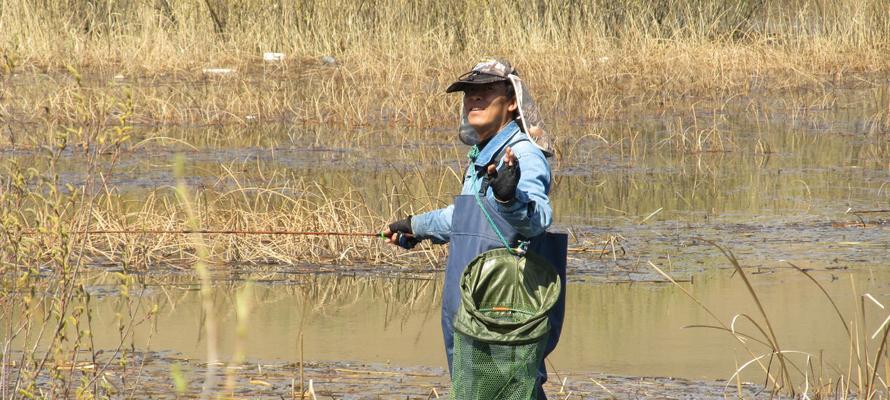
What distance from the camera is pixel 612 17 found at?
1944 cm

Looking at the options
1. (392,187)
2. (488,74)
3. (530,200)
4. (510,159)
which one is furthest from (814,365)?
(392,187)

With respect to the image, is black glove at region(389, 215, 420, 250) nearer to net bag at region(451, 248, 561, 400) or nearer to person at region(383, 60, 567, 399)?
person at region(383, 60, 567, 399)

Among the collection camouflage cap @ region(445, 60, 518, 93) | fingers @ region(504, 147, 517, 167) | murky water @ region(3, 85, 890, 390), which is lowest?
murky water @ region(3, 85, 890, 390)

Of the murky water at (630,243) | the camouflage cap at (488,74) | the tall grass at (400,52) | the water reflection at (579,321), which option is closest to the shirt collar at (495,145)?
the camouflage cap at (488,74)

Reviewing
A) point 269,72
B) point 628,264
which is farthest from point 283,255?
point 269,72

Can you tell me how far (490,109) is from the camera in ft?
13.6

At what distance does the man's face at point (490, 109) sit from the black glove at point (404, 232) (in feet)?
1.38

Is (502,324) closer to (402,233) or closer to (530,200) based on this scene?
(530,200)

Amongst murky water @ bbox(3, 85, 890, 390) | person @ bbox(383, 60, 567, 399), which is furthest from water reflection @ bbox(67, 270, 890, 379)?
person @ bbox(383, 60, 567, 399)

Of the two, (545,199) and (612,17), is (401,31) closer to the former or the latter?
(612,17)

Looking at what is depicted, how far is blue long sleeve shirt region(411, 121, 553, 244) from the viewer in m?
3.68

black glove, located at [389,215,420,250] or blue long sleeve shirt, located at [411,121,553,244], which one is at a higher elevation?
blue long sleeve shirt, located at [411,121,553,244]

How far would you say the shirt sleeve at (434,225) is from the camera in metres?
4.28

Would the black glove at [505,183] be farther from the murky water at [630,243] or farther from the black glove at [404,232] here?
the murky water at [630,243]
